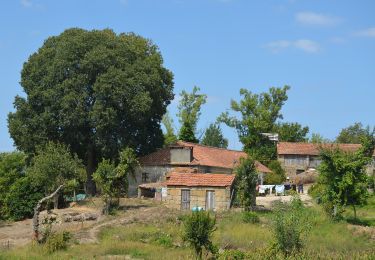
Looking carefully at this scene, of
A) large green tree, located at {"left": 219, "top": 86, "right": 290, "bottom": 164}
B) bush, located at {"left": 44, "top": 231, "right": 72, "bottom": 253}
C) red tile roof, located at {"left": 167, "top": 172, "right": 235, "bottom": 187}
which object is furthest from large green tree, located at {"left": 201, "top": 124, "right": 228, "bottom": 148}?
bush, located at {"left": 44, "top": 231, "right": 72, "bottom": 253}

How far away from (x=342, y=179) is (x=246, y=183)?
690 centimetres

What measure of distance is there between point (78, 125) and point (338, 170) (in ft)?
73.3

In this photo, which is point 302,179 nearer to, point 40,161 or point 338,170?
point 338,170

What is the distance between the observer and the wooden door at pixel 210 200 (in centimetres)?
4462

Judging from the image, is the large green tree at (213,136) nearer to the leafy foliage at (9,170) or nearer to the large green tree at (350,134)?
the large green tree at (350,134)

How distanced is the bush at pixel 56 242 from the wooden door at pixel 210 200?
15498 millimetres

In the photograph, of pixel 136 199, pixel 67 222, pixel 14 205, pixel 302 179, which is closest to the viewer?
pixel 67 222

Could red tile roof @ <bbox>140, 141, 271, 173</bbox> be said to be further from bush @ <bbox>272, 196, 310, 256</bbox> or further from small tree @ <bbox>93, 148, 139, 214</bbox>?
bush @ <bbox>272, 196, 310, 256</bbox>

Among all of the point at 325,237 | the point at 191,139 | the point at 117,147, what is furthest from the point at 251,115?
the point at 325,237

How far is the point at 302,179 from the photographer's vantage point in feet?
207

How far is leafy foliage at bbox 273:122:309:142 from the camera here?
269 ft

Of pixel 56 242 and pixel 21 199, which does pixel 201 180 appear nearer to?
pixel 21 199

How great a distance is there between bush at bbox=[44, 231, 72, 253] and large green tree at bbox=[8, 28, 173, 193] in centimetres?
2012

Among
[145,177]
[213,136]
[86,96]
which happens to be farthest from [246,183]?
[213,136]
